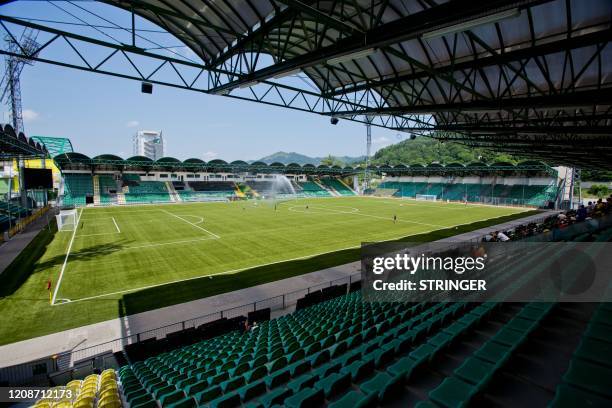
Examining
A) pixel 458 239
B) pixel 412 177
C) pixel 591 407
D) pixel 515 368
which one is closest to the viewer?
pixel 591 407

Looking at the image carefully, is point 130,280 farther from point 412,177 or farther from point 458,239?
point 412,177

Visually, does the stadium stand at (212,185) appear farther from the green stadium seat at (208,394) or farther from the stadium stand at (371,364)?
the green stadium seat at (208,394)

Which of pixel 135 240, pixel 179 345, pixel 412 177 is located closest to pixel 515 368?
pixel 179 345

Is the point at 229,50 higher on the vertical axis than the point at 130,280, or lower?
higher

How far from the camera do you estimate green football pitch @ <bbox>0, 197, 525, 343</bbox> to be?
13633mm

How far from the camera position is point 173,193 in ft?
202

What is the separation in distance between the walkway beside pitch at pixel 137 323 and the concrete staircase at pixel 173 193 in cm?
4986

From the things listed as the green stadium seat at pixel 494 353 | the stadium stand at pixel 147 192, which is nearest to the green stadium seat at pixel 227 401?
the green stadium seat at pixel 494 353

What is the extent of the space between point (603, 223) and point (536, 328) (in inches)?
637

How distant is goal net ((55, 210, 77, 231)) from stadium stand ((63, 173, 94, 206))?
61.9 feet

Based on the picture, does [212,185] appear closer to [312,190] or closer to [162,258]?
[312,190]

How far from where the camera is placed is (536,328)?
542 cm

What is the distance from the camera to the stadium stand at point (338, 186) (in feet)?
270

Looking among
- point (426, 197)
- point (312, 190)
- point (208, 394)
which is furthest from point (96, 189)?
point (426, 197)
